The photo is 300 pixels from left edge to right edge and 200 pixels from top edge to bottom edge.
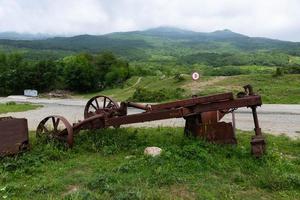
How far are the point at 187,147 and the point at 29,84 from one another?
56.5m

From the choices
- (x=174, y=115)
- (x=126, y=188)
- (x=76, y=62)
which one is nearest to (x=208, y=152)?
(x=174, y=115)

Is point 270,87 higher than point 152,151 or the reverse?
the reverse

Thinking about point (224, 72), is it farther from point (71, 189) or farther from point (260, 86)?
point (71, 189)

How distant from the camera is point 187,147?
32.7ft

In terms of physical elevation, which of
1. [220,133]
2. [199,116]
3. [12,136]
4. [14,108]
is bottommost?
[14,108]

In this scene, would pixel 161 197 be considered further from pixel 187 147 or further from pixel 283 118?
pixel 283 118

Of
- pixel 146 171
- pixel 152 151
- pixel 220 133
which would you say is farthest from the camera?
pixel 220 133

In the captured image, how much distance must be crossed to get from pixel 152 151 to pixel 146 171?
1.37m

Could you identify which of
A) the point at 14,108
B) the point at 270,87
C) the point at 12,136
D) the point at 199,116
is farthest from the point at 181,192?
the point at 270,87

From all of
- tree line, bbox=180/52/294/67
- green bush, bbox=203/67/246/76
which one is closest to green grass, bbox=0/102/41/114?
green bush, bbox=203/67/246/76

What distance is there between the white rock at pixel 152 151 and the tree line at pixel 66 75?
5009 centimetres

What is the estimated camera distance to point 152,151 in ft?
33.4

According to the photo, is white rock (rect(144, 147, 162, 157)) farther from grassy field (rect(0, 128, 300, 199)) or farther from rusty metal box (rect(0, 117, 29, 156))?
rusty metal box (rect(0, 117, 29, 156))

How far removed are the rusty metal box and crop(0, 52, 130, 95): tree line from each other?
49.6 metres
